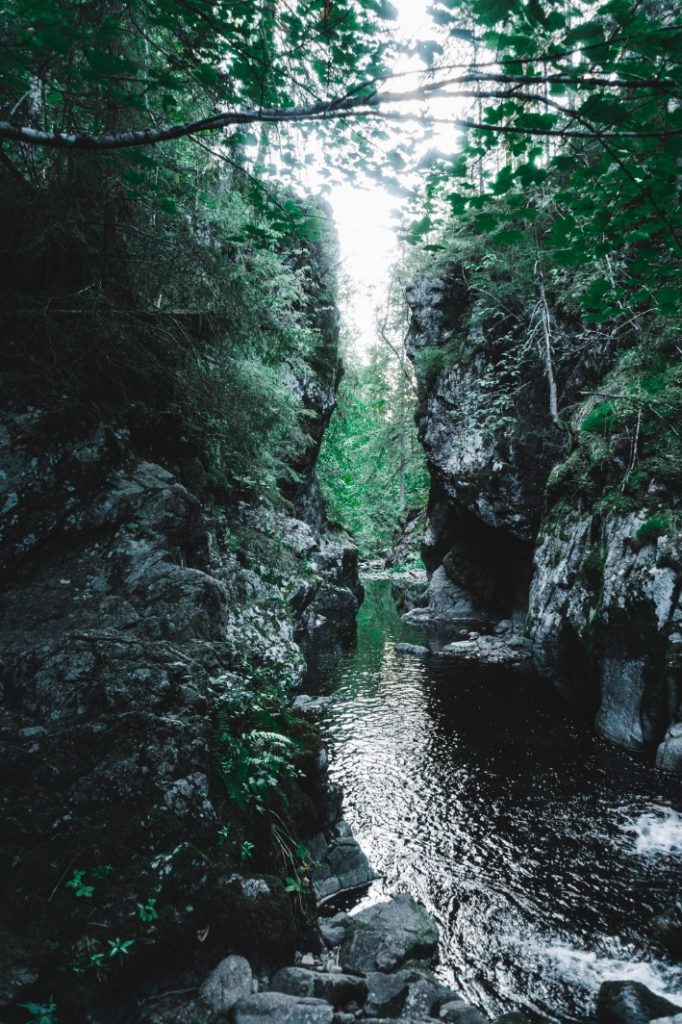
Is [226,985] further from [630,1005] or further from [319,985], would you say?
[630,1005]

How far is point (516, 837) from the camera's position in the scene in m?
7.24

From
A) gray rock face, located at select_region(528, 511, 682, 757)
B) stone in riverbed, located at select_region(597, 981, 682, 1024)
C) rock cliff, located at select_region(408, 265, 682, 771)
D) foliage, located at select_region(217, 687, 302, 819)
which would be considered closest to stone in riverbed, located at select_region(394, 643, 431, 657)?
rock cliff, located at select_region(408, 265, 682, 771)

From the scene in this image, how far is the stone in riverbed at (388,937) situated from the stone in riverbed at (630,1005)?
1596 mm

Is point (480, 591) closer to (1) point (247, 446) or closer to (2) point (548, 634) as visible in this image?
(2) point (548, 634)

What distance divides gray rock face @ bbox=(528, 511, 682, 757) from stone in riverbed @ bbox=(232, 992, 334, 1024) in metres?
7.96

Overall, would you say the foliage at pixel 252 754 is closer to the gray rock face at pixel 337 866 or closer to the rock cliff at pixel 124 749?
the rock cliff at pixel 124 749

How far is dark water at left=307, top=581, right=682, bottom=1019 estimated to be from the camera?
5105mm

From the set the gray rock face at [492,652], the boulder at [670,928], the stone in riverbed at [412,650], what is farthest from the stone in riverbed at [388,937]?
the stone in riverbed at [412,650]

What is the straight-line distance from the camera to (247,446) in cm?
912

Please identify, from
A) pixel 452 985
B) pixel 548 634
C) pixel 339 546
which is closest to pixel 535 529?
pixel 548 634

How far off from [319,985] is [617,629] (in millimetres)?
8588

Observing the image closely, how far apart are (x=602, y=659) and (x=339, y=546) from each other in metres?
11.3

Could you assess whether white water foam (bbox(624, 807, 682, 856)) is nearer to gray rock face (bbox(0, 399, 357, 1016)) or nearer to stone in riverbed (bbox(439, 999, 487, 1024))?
stone in riverbed (bbox(439, 999, 487, 1024))

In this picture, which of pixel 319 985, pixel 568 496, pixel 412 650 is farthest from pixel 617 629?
pixel 412 650
